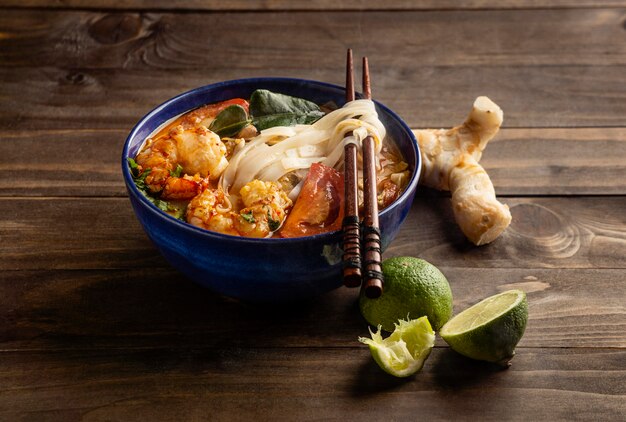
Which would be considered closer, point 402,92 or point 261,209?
point 261,209

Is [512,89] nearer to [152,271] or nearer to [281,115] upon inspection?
[281,115]

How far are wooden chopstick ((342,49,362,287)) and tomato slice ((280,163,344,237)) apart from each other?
61 mm

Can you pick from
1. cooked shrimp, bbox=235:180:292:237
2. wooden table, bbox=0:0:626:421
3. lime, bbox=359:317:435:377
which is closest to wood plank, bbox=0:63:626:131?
wooden table, bbox=0:0:626:421

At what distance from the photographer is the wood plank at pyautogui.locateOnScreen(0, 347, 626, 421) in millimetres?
1639

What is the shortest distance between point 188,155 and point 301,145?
0.90 ft

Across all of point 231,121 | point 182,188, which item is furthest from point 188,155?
point 231,121

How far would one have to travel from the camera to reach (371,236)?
159 cm

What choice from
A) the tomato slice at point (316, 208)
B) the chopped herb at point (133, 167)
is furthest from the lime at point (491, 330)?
the chopped herb at point (133, 167)

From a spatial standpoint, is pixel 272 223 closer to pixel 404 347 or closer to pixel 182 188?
pixel 182 188

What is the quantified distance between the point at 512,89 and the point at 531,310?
114 centimetres

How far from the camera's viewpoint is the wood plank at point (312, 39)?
2965 mm

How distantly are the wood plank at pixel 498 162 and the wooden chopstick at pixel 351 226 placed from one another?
749 mm

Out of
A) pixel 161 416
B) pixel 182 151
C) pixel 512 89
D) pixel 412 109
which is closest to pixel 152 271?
pixel 182 151

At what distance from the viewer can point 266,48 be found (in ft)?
9.95
